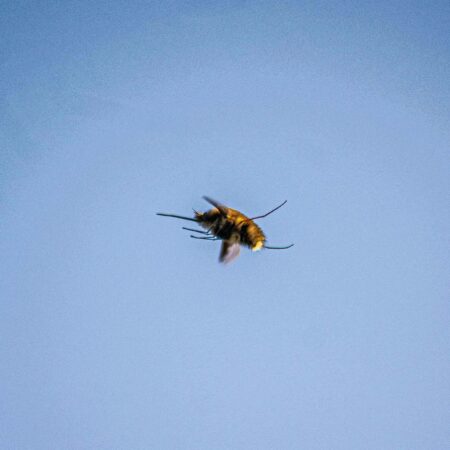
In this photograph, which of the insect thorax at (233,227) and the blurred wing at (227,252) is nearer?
the insect thorax at (233,227)

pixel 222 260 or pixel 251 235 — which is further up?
pixel 251 235

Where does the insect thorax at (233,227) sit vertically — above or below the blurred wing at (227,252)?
above

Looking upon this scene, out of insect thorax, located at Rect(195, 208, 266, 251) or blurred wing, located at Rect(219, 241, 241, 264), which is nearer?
insect thorax, located at Rect(195, 208, 266, 251)

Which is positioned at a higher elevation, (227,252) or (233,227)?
(233,227)

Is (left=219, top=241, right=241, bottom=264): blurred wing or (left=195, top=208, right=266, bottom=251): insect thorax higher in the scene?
(left=195, top=208, right=266, bottom=251): insect thorax
